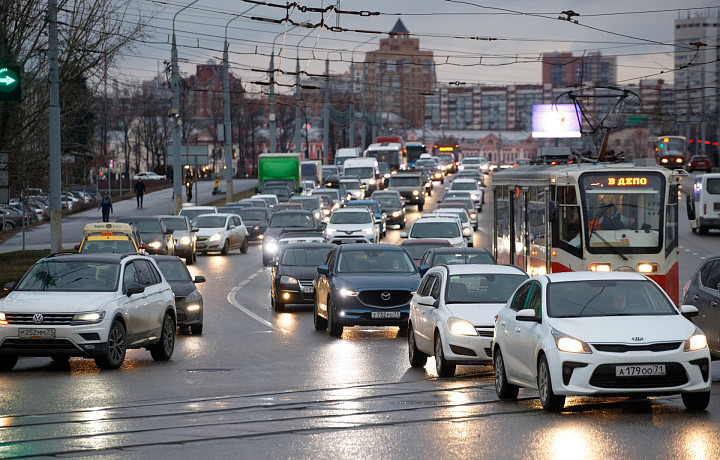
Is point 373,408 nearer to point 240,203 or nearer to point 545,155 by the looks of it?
point 545,155

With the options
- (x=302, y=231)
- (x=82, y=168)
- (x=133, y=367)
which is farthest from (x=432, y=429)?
(x=82, y=168)

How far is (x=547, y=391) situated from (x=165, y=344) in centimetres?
820

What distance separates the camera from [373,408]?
12.8 m

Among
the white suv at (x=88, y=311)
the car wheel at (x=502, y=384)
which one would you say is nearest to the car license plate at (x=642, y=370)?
the car wheel at (x=502, y=384)

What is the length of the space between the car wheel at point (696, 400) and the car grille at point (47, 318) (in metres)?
8.22

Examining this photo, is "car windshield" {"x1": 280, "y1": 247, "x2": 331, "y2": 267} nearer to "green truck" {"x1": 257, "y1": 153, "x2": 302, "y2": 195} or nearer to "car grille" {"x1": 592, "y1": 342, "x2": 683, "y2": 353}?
"car grille" {"x1": 592, "y1": 342, "x2": 683, "y2": 353}

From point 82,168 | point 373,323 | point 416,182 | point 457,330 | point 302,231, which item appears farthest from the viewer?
point 416,182

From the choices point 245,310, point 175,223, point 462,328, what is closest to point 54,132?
point 245,310

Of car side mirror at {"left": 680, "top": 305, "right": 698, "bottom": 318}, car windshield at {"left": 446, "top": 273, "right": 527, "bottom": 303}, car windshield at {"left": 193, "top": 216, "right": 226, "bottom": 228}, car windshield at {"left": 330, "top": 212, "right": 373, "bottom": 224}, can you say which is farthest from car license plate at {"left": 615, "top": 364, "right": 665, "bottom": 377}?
car windshield at {"left": 193, "top": 216, "right": 226, "bottom": 228}

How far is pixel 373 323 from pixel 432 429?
10564mm

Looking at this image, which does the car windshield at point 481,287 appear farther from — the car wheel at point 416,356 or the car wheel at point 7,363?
the car wheel at point 7,363

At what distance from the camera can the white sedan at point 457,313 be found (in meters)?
16.0

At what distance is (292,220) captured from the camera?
1780 inches

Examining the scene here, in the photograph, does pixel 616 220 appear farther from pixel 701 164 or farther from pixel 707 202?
pixel 701 164
